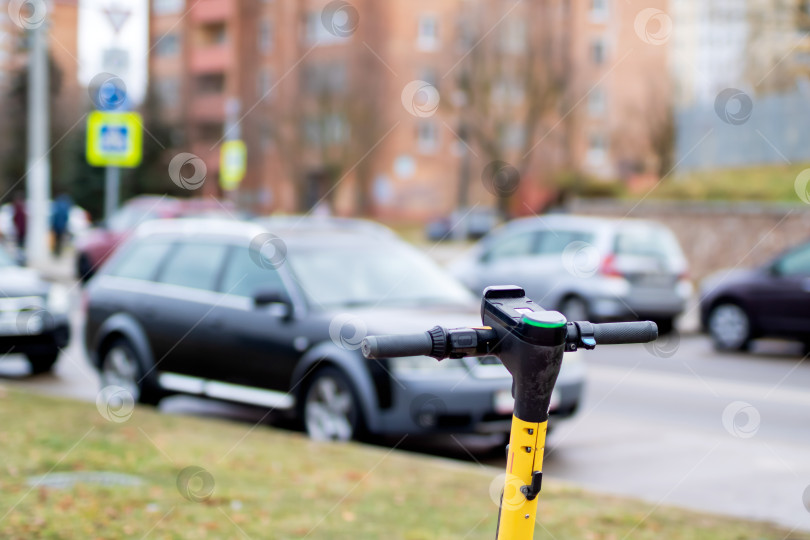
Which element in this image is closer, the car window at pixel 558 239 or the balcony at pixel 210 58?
the car window at pixel 558 239

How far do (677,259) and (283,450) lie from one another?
36.4 feet

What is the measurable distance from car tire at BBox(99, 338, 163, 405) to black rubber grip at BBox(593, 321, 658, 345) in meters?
7.09

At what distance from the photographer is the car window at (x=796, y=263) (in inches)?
564

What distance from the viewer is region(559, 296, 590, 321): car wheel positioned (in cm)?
1630

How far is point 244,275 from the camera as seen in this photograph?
8703 millimetres

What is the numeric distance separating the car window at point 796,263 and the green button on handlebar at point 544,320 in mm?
12929

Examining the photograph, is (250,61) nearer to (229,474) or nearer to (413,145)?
(413,145)

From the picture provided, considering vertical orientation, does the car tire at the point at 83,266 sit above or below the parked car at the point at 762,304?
below

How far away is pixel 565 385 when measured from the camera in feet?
25.3

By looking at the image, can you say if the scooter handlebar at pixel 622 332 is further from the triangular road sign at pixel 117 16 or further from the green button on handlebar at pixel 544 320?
the triangular road sign at pixel 117 16

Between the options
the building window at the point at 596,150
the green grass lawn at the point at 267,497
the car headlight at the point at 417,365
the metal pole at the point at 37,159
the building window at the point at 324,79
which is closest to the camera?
the green grass lawn at the point at 267,497

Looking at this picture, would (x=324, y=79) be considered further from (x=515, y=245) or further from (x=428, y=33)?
(x=515, y=245)

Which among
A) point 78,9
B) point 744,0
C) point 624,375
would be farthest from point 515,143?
point 624,375

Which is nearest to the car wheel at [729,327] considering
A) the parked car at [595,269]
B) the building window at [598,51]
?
the parked car at [595,269]
